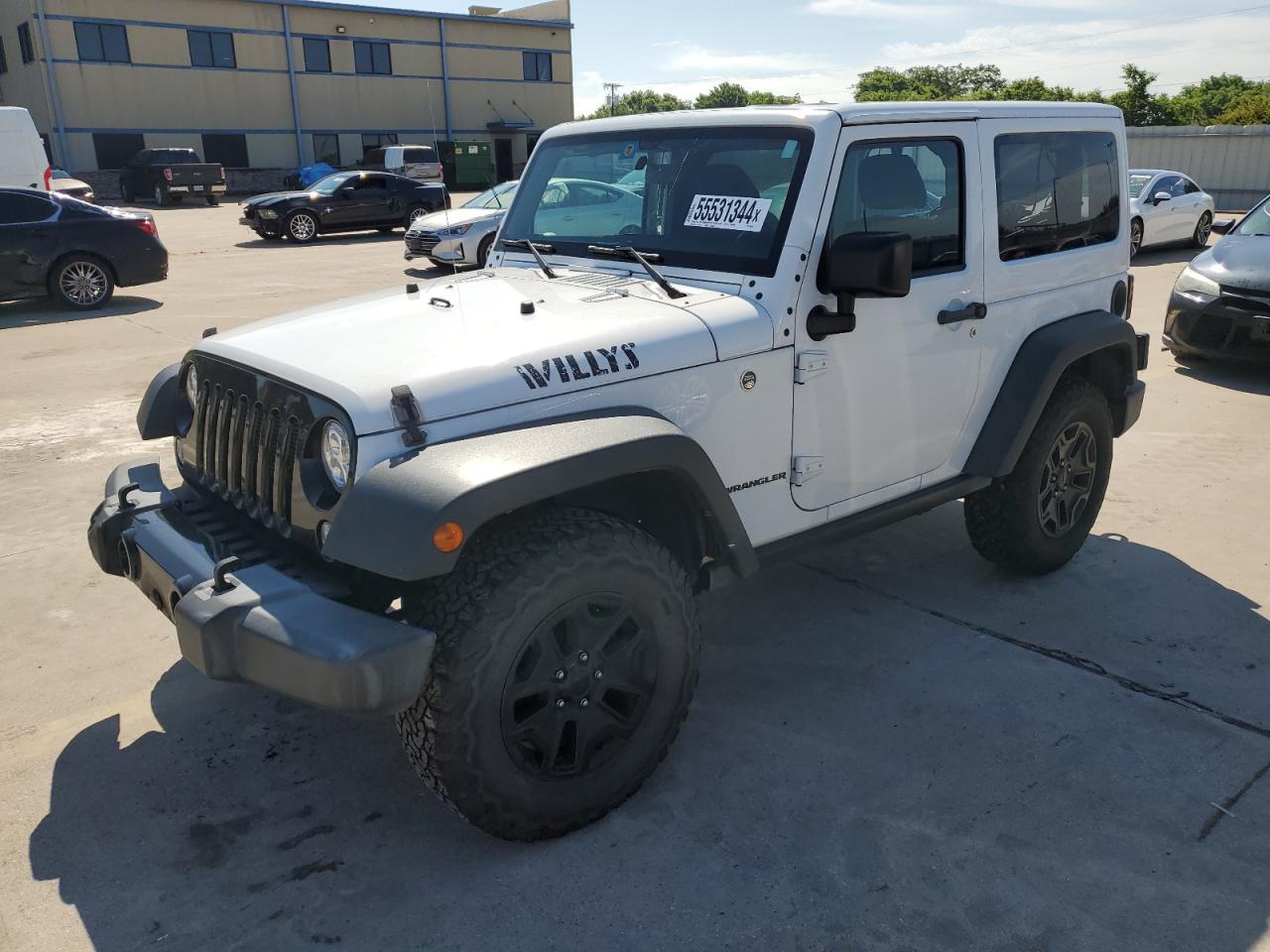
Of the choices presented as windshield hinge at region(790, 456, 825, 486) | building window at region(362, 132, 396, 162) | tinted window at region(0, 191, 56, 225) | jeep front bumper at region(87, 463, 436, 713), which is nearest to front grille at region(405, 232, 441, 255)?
tinted window at region(0, 191, 56, 225)

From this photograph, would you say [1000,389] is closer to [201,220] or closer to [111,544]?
[111,544]

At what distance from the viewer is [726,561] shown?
3172mm

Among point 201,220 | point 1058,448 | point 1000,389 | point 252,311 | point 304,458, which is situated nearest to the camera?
point 304,458

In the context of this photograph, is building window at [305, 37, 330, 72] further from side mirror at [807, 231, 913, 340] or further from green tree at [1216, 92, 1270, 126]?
side mirror at [807, 231, 913, 340]

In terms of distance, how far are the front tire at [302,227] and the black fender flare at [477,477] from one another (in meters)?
19.1

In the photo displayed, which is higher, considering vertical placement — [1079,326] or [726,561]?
[1079,326]

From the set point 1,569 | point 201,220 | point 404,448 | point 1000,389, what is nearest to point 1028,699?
point 1000,389

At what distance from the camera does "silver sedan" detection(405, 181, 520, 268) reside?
14453 millimetres

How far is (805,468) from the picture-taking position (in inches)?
132

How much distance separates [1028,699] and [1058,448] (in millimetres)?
1281

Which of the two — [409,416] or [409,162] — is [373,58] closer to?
[409,162]

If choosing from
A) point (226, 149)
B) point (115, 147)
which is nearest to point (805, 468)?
point (115, 147)

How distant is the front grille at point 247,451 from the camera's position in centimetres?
282

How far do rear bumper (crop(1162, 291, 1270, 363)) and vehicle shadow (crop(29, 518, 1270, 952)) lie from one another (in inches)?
220
